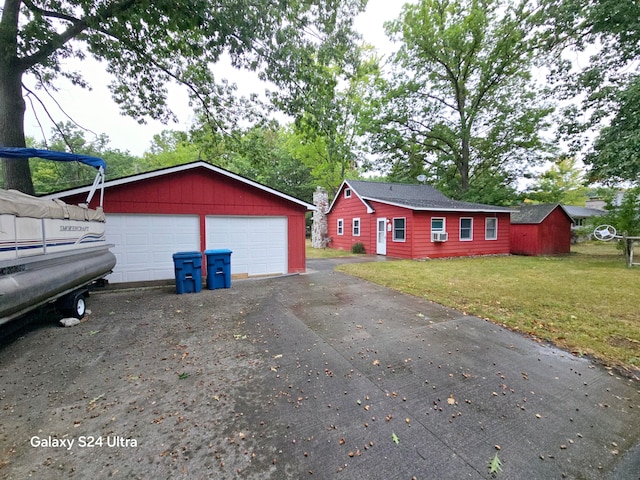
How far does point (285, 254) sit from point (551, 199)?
2312 cm

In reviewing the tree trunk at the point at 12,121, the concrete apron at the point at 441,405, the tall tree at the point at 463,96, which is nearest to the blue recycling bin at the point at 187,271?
the concrete apron at the point at 441,405

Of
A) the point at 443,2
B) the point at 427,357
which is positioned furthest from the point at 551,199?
the point at 427,357

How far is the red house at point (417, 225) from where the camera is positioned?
12.9m

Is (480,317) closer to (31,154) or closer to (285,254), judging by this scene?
(285,254)

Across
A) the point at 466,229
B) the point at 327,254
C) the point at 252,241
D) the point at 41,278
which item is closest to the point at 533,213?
the point at 466,229

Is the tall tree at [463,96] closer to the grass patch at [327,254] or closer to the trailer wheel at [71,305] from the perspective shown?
the grass patch at [327,254]

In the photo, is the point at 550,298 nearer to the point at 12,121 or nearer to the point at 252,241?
the point at 252,241

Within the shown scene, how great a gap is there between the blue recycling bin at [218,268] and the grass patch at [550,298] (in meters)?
4.25

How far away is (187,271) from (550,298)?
858cm

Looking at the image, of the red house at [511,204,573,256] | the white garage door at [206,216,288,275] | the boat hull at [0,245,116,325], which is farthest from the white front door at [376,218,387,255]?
the boat hull at [0,245,116,325]

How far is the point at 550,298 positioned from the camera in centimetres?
602

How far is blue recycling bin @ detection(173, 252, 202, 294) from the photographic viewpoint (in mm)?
6547

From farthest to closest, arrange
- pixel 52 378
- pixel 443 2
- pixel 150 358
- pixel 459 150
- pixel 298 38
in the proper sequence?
pixel 459 150, pixel 443 2, pixel 298 38, pixel 150 358, pixel 52 378

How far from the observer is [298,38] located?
6312 millimetres
